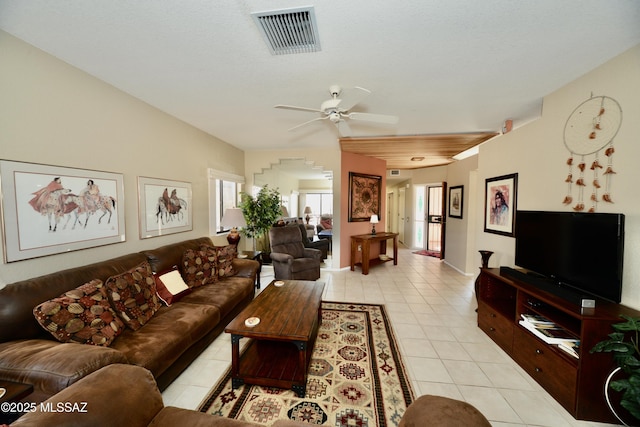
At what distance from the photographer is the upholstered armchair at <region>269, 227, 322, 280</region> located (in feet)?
12.6

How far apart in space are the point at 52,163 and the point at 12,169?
23 cm

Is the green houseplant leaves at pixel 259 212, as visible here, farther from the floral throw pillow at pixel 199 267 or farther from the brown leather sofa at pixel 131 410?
the brown leather sofa at pixel 131 410

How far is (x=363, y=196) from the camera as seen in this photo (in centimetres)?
507

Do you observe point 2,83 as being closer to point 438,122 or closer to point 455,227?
point 438,122

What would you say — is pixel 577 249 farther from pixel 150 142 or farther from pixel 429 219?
pixel 429 219

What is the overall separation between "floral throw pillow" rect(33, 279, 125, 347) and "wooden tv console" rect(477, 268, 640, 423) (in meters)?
3.15

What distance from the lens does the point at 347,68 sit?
1.93 m

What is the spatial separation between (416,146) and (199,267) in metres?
4.04

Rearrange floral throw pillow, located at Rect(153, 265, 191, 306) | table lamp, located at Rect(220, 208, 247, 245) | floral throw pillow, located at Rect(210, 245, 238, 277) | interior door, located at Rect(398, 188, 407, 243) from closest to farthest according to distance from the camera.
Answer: floral throw pillow, located at Rect(153, 265, 191, 306), floral throw pillow, located at Rect(210, 245, 238, 277), table lamp, located at Rect(220, 208, 247, 245), interior door, located at Rect(398, 188, 407, 243)

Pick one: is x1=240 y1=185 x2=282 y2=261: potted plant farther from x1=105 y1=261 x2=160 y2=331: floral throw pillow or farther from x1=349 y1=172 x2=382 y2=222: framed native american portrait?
x1=105 y1=261 x2=160 y2=331: floral throw pillow

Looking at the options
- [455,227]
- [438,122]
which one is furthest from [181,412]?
[455,227]

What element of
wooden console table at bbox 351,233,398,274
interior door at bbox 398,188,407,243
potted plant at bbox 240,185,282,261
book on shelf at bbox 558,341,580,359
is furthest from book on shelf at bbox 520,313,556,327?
interior door at bbox 398,188,407,243

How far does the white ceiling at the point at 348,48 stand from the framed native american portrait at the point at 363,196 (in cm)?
227

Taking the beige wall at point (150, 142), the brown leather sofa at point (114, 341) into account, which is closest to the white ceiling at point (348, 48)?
the beige wall at point (150, 142)
